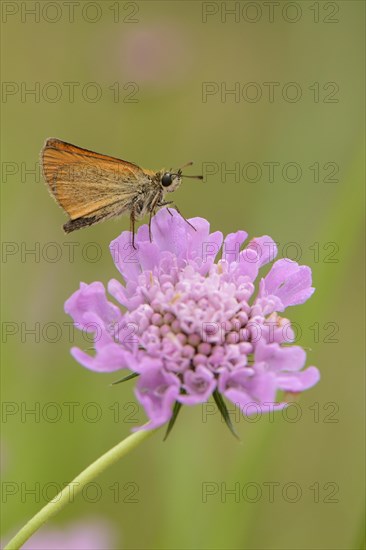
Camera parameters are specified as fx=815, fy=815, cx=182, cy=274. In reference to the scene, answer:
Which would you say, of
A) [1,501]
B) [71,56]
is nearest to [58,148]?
[1,501]

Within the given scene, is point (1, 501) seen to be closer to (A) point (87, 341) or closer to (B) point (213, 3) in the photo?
(A) point (87, 341)

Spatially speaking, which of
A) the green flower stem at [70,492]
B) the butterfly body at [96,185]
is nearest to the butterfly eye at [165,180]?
the butterfly body at [96,185]

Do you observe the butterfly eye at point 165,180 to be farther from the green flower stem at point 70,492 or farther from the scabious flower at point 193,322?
the green flower stem at point 70,492

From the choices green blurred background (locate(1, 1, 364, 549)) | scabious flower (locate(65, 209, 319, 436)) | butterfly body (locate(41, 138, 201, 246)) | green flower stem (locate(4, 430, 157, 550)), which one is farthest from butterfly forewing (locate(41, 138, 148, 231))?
green blurred background (locate(1, 1, 364, 549))

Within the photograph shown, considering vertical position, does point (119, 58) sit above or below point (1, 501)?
above

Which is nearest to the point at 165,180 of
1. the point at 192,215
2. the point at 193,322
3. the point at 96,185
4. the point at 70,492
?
the point at 96,185

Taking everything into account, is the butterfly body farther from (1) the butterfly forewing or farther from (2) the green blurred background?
(2) the green blurred background
